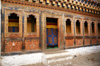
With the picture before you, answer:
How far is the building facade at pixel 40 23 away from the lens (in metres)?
6.06

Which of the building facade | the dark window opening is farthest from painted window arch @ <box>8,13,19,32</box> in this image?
the dark window opening

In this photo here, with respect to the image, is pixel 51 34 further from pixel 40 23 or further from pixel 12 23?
pixel 12 23

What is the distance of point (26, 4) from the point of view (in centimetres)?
656

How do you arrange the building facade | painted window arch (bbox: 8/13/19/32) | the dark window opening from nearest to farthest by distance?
1. the building facade
2. painted window arch (bbox: 8/13/19/32)
3. the dark window opening

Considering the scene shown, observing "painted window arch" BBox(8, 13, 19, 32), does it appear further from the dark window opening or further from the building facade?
the dark window opening

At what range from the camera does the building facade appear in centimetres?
606

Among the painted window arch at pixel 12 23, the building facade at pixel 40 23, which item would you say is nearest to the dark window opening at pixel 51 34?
the building facade at pixel 40 23

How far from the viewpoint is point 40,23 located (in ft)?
23.1

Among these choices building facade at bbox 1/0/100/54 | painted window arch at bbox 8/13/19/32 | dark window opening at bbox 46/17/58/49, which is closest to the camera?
building facade at bbox 1/0/100/54

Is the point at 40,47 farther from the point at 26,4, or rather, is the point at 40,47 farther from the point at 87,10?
the point at 87,10

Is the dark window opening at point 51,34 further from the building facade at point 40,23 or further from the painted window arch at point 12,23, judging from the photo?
the painted window arch at point 12,23

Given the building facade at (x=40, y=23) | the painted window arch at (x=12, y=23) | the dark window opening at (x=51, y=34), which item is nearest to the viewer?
the building facade at (x=40, y=23)

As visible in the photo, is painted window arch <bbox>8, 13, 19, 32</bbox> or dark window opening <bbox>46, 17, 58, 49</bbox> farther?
dark window opening <bbox>46, 17, 58, 49</bbox>

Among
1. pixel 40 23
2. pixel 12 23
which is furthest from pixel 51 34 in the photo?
pixel 12 23
